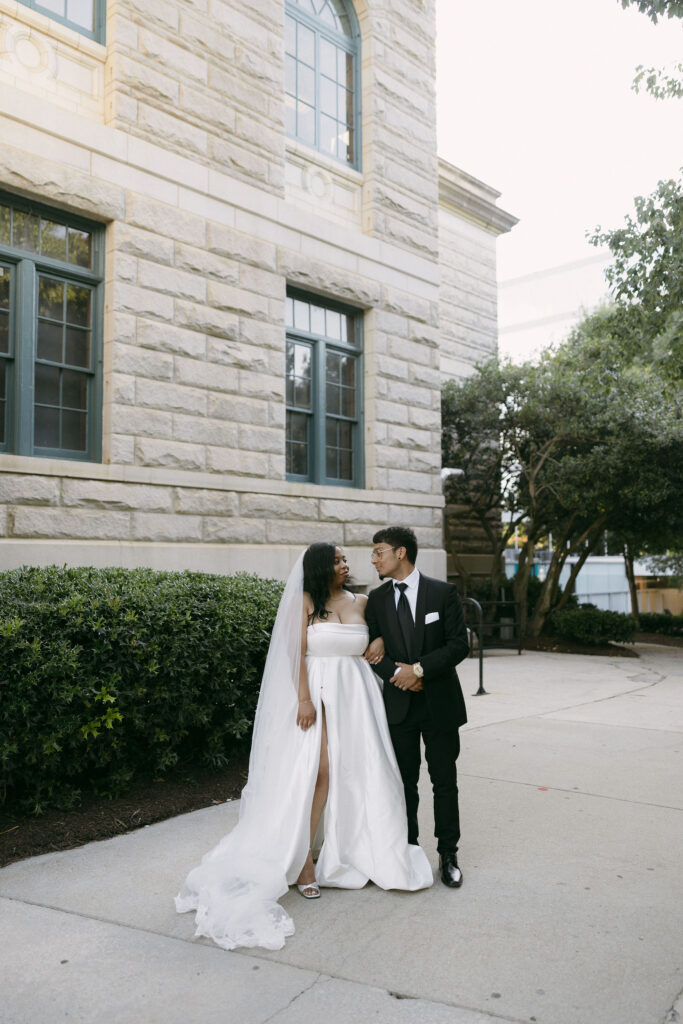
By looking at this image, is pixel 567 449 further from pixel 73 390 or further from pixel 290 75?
pixel 73 390

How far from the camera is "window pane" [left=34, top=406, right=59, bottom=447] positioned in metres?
9.52

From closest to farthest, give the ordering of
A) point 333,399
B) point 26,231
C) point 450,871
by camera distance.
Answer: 1. point 450,871
2. point 26,231
3. point 333,399

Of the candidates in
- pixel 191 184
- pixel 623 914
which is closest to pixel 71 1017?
pixel 623 914

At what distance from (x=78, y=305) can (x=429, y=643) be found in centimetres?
682

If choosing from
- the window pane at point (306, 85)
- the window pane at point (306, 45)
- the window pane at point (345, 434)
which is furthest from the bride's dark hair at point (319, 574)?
the window pane at point (306, 45)

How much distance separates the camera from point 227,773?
6.79 metres

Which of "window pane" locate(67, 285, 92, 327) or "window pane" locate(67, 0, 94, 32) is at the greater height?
"window pane" locate(67, 0, 94, 32)

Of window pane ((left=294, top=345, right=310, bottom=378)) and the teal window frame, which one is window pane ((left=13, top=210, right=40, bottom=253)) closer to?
the teal window frame

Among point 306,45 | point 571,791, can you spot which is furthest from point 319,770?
point 306,45

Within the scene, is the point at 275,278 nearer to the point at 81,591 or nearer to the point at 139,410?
the point at 139,410

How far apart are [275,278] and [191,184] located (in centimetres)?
166

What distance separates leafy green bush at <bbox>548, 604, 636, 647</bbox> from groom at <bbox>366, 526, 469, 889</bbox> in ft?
44.1

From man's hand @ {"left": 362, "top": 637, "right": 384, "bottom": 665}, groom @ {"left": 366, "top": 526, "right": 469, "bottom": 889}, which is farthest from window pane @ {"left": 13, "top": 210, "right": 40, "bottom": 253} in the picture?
man's hand @ {"left": 362, "top": 637, "right": 384, "bottom": 665}

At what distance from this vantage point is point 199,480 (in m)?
10.6
